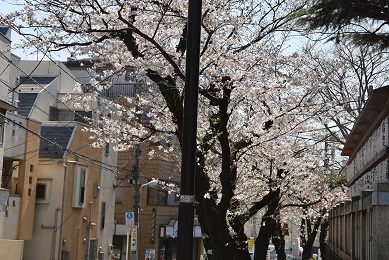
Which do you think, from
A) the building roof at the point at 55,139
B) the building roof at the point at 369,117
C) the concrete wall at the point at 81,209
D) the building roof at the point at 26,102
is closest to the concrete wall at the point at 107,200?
the concrete wall at the point at 81,209

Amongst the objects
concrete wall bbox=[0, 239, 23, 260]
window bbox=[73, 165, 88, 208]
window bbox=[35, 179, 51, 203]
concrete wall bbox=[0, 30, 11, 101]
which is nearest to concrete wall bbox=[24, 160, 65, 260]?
window bbox=[35, 179, 51, 203]

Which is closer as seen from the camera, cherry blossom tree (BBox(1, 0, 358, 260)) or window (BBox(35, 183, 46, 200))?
cherry blossom tree (BBox(1, 0, 358, 260))

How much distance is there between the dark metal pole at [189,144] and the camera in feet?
23.2

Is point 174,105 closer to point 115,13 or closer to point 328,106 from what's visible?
point 115,13

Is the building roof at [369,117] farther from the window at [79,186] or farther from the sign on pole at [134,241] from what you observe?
the window at [79,186]

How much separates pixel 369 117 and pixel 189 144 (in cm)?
1061

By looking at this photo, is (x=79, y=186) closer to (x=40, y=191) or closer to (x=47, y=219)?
(x=40, y=191)

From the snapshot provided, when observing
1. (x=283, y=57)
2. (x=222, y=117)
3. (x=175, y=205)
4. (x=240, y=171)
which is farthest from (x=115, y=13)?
(x=175, y=205)

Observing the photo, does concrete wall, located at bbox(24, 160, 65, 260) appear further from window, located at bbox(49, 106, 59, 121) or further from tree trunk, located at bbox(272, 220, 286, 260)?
tree trunk, located at bbox(272, 220, 286, 260)

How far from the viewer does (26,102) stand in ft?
107

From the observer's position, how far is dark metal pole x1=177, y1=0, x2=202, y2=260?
7.08 metres

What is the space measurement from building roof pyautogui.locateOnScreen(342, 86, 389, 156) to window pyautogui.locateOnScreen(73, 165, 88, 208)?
14.5 metres

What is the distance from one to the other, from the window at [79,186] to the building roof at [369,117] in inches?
572

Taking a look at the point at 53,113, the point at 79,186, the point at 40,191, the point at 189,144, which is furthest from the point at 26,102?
the point at 189,144
